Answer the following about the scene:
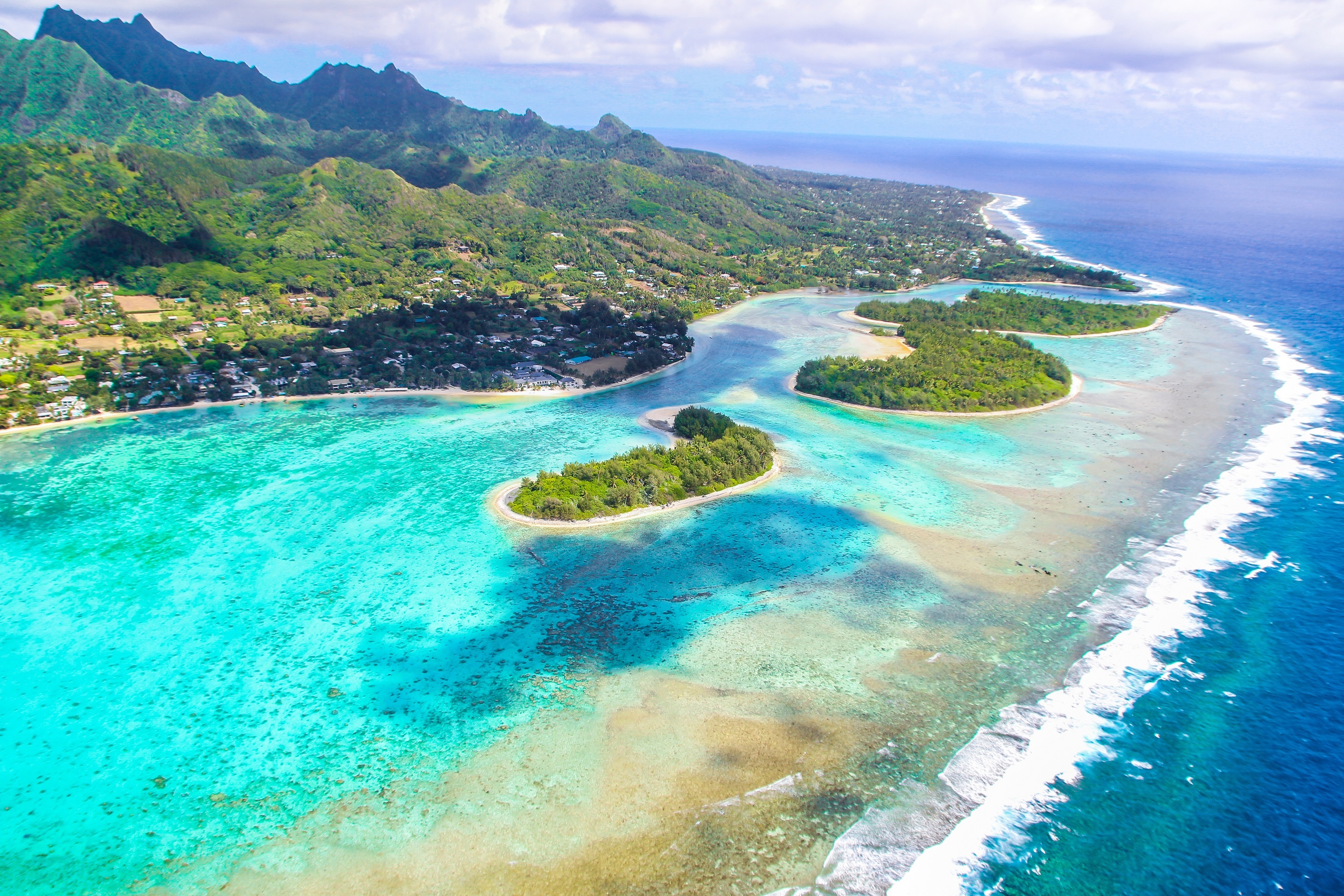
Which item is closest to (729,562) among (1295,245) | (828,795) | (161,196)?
(828,795)

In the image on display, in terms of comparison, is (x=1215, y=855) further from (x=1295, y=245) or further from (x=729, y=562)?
(x=1295, y=245)

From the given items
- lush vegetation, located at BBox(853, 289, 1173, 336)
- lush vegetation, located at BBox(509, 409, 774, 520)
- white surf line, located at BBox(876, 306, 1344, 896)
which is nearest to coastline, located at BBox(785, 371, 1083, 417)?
lush vegetation, located at BBox(509, 409, 774, 520)

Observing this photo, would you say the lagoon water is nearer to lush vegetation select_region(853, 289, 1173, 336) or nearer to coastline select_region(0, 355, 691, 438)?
coastline select_region(0, 355, 691, 438)

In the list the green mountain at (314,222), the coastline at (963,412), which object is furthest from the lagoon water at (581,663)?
the green mountain at (314,222)

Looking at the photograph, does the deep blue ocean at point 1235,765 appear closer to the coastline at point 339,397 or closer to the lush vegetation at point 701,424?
the lush vegetation at point 701,424

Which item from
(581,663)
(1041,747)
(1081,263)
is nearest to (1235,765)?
(1041,747)
